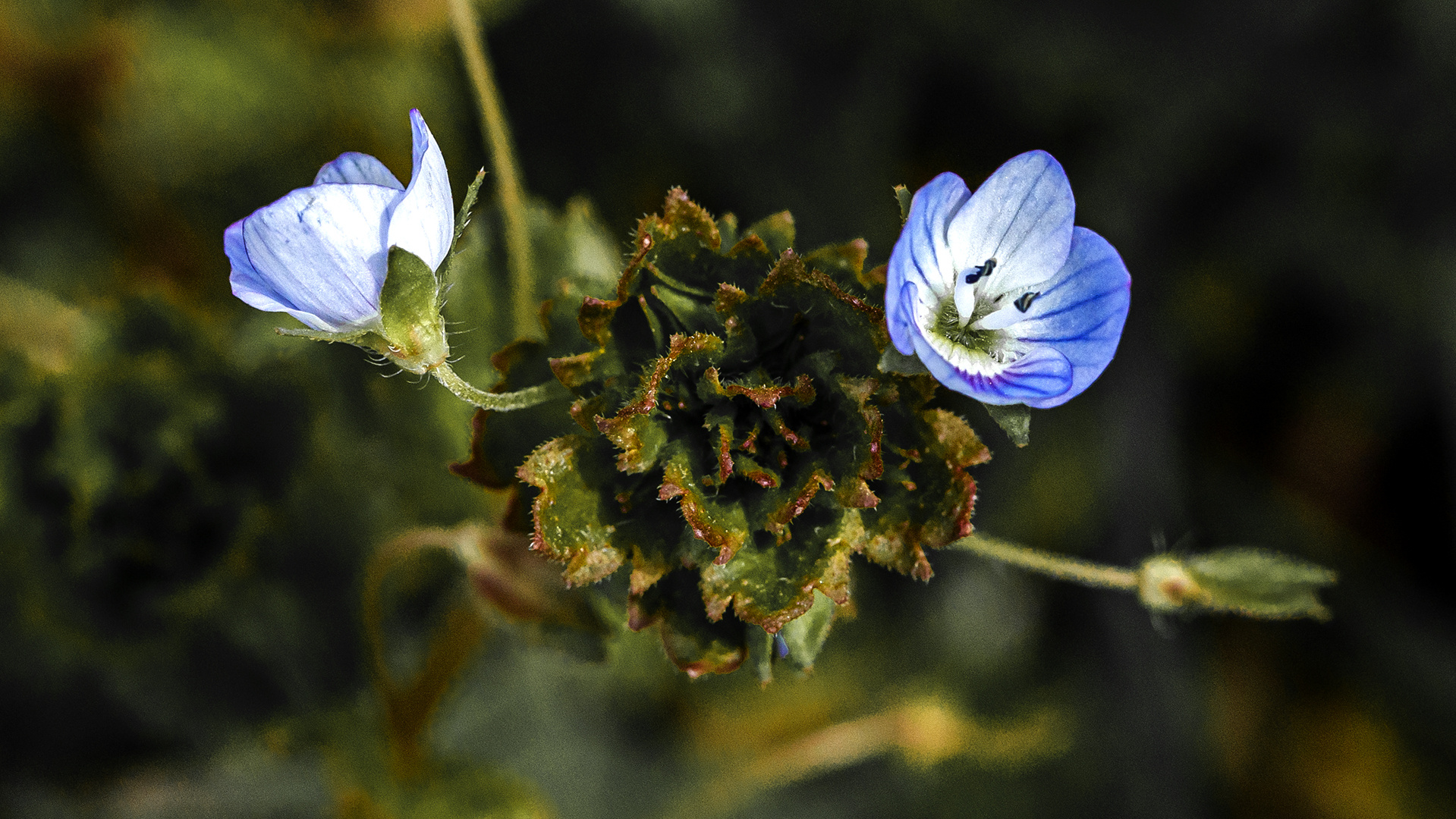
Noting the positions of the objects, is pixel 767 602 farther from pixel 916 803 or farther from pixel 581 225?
pixel 916 803

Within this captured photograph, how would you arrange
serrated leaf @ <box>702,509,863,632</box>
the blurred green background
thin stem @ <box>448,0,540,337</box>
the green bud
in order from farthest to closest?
1. the blurred green background
2. thin stem @ <box>448,0,540,337</box>
3. the green bud
4. serrated leaf @ <box>702,509,863,632</box>

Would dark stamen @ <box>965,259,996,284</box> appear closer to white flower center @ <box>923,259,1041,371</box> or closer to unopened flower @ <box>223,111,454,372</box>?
white flower center @ <box>923,259,1041,371</box>

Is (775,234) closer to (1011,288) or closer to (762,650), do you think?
(1011,288)

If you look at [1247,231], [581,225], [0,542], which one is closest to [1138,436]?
[1247,231]

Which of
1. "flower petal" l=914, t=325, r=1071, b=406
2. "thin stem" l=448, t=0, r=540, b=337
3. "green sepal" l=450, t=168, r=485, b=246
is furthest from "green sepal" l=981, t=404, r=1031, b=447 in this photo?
"thin stem" l=448, t=0, r=540, b=337

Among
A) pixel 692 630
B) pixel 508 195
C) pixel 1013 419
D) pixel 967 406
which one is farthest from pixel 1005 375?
pixel 967 406

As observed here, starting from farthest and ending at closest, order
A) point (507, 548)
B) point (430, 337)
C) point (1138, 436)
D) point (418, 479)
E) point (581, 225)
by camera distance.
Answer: point (1138, 436)
point (418, 479)
point (581, 225)
point (507, 548)
point (430, 337)
